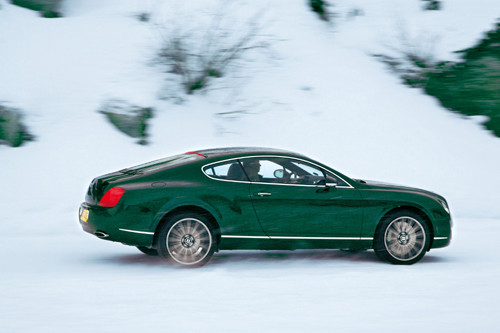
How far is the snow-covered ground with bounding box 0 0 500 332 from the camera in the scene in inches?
267

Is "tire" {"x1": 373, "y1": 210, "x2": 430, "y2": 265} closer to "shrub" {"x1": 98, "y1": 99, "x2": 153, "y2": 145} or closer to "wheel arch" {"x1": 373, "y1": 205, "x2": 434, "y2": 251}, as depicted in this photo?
"wheel arch" {"x1": 373, "y1": 205, "x2": 434, "y2": 251}

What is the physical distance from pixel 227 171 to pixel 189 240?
94 centimetres

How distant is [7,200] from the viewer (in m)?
12.7

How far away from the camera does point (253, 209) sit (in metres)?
8.77

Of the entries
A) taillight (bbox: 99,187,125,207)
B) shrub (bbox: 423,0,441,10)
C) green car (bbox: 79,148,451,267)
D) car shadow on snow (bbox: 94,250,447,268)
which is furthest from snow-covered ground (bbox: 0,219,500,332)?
shrub (bbox: 423,0,441,10)

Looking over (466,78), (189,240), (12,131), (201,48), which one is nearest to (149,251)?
(189,240)

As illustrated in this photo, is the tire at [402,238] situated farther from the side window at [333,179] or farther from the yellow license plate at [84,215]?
the yellow license plate at [84,215]

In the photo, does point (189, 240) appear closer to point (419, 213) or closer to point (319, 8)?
point (419, 213)

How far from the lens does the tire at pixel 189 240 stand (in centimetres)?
859

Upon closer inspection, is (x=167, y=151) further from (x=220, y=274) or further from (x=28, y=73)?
(x=220, y=274)

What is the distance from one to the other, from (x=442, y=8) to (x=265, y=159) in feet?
49.9

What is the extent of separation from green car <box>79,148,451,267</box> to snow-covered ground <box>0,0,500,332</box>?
350 mm

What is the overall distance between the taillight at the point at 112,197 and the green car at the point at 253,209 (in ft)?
0.04

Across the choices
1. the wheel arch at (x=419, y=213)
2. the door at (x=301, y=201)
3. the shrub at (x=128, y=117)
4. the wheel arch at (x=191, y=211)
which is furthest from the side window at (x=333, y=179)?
the shrub at (x=128, y=117)
